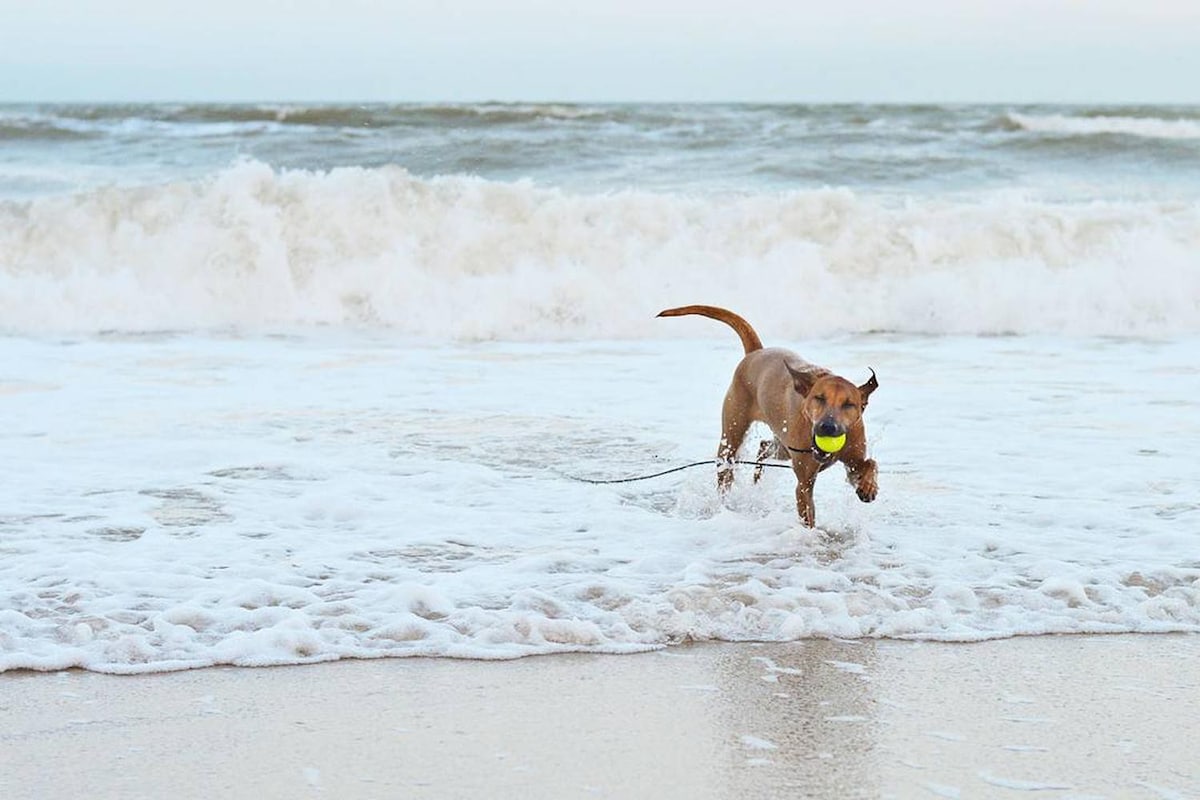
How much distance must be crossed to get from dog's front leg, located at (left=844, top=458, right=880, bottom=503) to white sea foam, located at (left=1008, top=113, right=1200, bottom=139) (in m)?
17.1

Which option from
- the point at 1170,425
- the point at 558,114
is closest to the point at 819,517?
the point at 1170,425

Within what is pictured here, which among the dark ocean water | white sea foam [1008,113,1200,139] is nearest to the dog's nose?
the dark ocean water

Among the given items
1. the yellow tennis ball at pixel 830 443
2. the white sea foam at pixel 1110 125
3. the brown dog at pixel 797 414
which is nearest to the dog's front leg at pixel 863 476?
the brown dog at pixel 797 414

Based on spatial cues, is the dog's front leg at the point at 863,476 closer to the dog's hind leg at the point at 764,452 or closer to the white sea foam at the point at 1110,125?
the dog's hind leg at the point at 764,452

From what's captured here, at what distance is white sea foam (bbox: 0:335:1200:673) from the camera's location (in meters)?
4.20

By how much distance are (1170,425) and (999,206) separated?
6.93m

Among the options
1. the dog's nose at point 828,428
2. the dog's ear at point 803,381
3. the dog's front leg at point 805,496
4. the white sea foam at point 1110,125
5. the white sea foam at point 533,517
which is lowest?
the white sea foam at point 533,517

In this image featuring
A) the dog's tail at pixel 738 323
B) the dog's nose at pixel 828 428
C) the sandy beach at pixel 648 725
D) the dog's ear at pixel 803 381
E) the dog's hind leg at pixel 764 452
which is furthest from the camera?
the dog's hind leg at pixel 764 452

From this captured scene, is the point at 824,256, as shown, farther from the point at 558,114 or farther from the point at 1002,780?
the point at 558,114

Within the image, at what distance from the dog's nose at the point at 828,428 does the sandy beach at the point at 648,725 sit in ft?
2.54

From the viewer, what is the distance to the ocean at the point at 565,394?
4.38 m

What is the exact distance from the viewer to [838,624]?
4.20 metres

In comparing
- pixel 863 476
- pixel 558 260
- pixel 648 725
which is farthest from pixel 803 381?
pixel 558 260

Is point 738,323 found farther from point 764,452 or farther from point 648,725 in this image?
point 648,725
